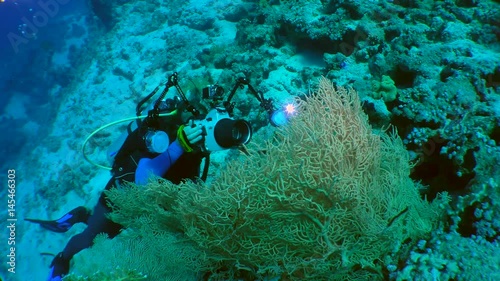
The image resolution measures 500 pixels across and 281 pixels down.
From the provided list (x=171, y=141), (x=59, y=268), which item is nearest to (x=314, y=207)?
(x=171, y=141)

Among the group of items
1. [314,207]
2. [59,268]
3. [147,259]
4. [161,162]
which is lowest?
[59,268]

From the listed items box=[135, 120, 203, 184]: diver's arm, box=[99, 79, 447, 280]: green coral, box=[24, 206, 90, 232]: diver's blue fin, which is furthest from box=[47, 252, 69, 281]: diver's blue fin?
box=[99, 79, 447, 280]: green coral

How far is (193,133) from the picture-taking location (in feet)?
11.8

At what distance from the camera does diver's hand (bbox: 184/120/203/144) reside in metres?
3.58

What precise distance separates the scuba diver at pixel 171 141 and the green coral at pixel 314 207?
2.73 ft

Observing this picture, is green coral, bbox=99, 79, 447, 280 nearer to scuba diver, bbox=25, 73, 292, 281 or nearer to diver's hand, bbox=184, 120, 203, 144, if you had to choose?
scuba diver, bbox=25, 73, 292, 281

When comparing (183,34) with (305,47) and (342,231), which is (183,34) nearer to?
(305,47)

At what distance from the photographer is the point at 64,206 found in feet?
31.5

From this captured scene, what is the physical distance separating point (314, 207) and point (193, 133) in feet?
5.99

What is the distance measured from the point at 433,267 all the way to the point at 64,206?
10.6 m

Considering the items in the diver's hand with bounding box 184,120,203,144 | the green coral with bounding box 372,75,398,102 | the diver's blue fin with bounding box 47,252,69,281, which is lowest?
the diver's blue fin with bounding box 47,252,69,281

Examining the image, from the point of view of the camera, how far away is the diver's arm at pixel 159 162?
3.92 meters

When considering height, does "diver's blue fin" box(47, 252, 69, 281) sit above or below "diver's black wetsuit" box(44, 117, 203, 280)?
below

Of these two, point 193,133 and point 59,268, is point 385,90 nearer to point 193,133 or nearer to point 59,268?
point 193,133
